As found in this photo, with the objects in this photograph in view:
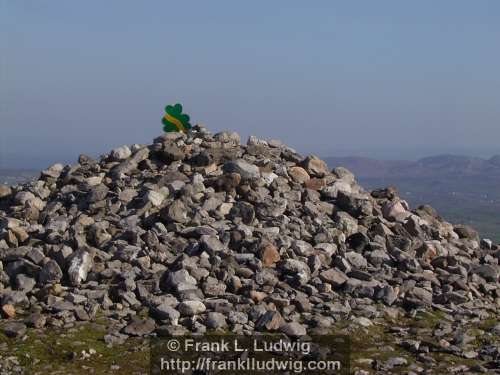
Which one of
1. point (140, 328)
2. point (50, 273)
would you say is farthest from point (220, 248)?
point (50, 273)

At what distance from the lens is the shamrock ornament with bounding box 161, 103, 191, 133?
2333 cm

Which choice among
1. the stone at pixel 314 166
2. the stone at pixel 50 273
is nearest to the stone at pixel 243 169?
the stone at pixel 314 166

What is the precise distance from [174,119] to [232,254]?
7.99m

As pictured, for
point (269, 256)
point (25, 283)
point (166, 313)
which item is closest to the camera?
point (166, 313)

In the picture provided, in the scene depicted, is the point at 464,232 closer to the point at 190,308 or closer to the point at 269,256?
the point at 269,256

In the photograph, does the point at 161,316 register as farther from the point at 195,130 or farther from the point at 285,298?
the point at 195,130

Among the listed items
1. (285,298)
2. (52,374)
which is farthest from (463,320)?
(52,374)

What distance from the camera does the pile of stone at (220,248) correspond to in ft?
48.0

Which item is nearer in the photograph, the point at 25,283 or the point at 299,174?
the point at 25,283

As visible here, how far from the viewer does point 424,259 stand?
60.3 ft

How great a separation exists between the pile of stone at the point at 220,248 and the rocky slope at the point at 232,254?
1.5 inches

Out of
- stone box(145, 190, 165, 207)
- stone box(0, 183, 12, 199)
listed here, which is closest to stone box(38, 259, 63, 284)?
stone box(145, 190, 165, 207)

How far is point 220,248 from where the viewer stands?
54.2ft

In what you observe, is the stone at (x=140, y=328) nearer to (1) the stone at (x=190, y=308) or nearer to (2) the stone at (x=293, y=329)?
(1) the stone at (x=190, y=308)
